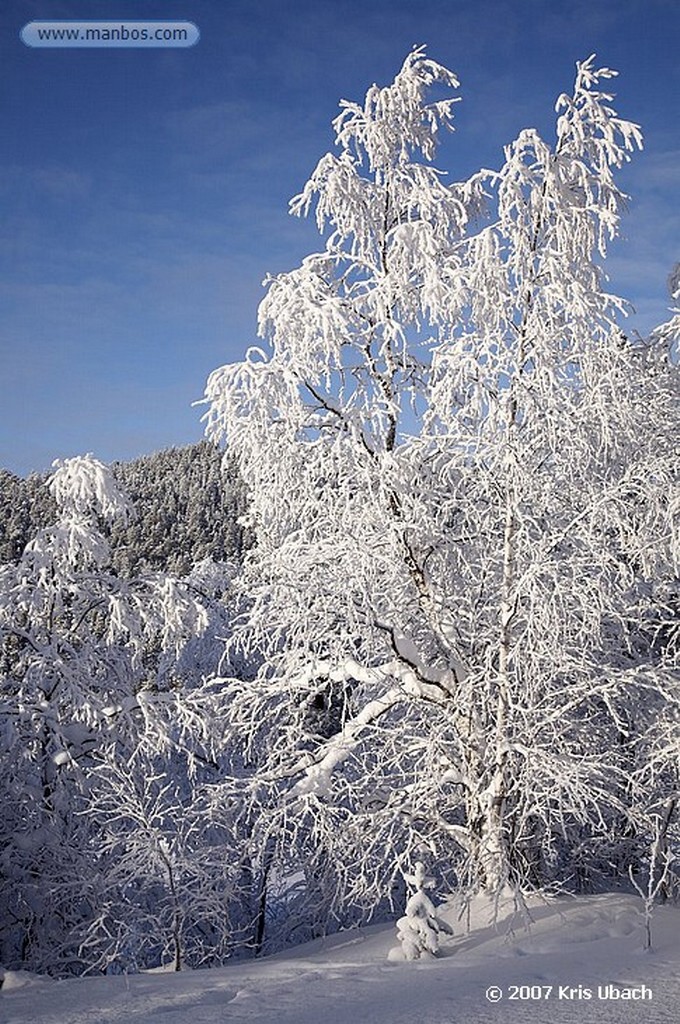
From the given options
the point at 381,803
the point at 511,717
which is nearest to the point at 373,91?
the point at 511,717

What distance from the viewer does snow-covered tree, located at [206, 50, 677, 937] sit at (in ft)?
26.7

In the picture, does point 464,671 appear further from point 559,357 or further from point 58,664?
point 58,664

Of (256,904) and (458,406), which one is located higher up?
(458,406)

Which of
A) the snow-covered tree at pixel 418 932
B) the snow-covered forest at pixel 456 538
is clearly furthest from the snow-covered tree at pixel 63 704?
the snow-covered tree at pixel 418 932

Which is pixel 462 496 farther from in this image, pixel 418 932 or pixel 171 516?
pixel 171 516

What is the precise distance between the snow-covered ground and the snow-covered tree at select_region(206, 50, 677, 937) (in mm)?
985

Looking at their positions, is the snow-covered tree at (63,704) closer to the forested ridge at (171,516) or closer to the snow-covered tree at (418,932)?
the snow-covered tree at (418,932)

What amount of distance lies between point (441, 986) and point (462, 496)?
4.41 m

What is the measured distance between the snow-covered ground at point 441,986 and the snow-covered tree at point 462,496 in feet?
3.23

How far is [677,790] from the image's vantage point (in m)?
8.37

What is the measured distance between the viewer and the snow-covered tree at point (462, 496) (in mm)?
8148

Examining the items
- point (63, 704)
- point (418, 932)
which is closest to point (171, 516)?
point (63, 704)

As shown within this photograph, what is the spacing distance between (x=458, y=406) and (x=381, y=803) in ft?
14.4

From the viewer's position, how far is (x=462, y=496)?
861 cm
